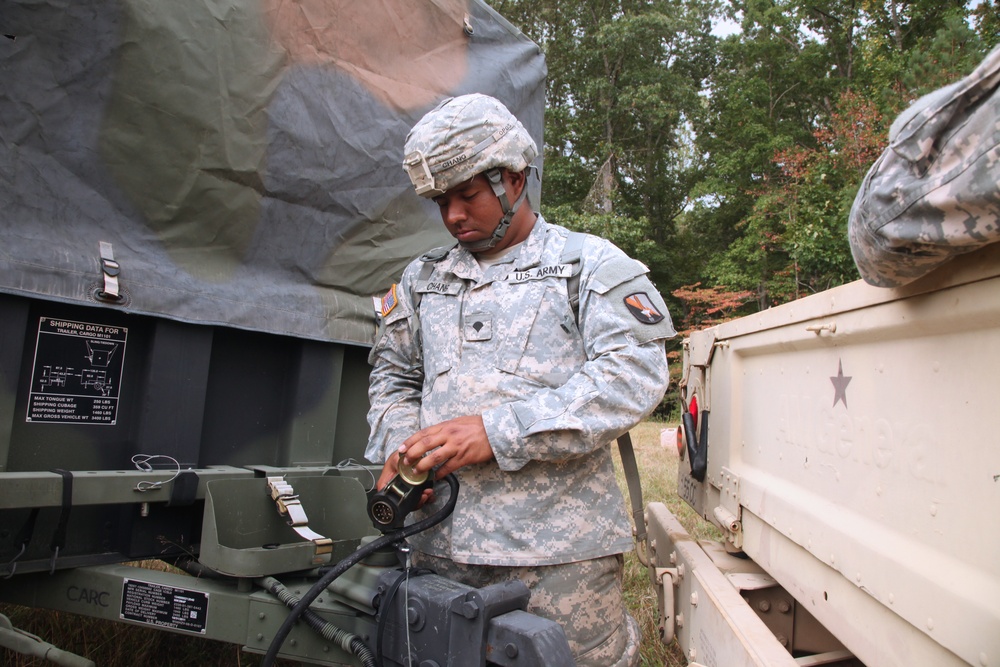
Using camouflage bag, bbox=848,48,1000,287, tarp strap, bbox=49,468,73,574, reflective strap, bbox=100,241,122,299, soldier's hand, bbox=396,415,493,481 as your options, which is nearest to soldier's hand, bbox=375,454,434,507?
soldier's hand, bbox=396,415,493,481

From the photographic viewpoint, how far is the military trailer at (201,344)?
2000mm

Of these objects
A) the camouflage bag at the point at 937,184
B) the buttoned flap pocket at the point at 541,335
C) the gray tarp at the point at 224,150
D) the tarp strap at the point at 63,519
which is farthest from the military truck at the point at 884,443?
the tarp strap at the point at 63,519

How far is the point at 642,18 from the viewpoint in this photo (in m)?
21.4

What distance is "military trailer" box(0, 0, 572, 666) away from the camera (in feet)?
6.56

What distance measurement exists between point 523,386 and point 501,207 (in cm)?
48

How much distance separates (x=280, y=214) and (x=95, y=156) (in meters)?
0.60

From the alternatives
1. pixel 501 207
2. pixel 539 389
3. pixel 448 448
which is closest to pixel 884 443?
pixel 539 389

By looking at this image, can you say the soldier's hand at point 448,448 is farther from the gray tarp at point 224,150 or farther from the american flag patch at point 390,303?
the gray tarp at point 224,150

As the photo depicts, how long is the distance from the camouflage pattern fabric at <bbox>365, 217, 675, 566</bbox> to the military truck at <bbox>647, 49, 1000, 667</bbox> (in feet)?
1.41

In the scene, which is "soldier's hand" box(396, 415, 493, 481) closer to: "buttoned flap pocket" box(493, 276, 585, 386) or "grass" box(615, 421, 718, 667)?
"buttoned flap pocket" box(493, 276, 585, 386)

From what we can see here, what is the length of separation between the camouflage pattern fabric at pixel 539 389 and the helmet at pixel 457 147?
0.83 ft

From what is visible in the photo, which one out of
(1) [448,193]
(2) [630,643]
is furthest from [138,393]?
(2) [630,643]

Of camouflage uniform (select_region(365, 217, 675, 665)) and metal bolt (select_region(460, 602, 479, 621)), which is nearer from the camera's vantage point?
metal bolt (select_region(460, 602, 479, 621))

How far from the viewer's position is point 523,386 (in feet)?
6.42
